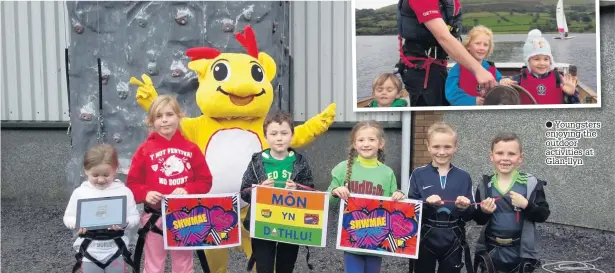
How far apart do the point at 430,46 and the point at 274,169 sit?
250cm

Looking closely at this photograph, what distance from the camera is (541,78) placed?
22.5ft

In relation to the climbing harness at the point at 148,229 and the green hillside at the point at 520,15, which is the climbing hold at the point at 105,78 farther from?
the green hillside at the point at 520,15

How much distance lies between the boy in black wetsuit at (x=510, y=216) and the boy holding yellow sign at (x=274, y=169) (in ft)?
3.93

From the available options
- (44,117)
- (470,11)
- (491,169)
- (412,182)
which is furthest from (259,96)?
(44,117)

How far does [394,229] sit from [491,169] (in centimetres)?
348

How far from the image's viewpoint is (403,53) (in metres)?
6.87

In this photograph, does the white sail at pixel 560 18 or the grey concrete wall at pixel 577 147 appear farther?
the grey concrete wall at pixel 577 147

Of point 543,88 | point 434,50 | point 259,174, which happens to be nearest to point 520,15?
point 543,88

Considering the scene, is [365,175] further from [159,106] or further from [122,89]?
[122,89]

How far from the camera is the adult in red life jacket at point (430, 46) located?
6.50 meters

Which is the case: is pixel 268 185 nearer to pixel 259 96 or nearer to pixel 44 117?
pixel 259 96

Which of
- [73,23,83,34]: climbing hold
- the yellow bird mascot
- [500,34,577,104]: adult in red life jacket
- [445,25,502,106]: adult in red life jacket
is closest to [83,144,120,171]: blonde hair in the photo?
the yellow bird mascot

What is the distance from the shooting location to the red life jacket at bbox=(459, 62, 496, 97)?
6.70m

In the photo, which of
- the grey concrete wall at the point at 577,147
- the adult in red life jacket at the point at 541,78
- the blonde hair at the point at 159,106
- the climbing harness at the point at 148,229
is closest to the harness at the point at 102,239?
the climbing harness at the point at 148,229
